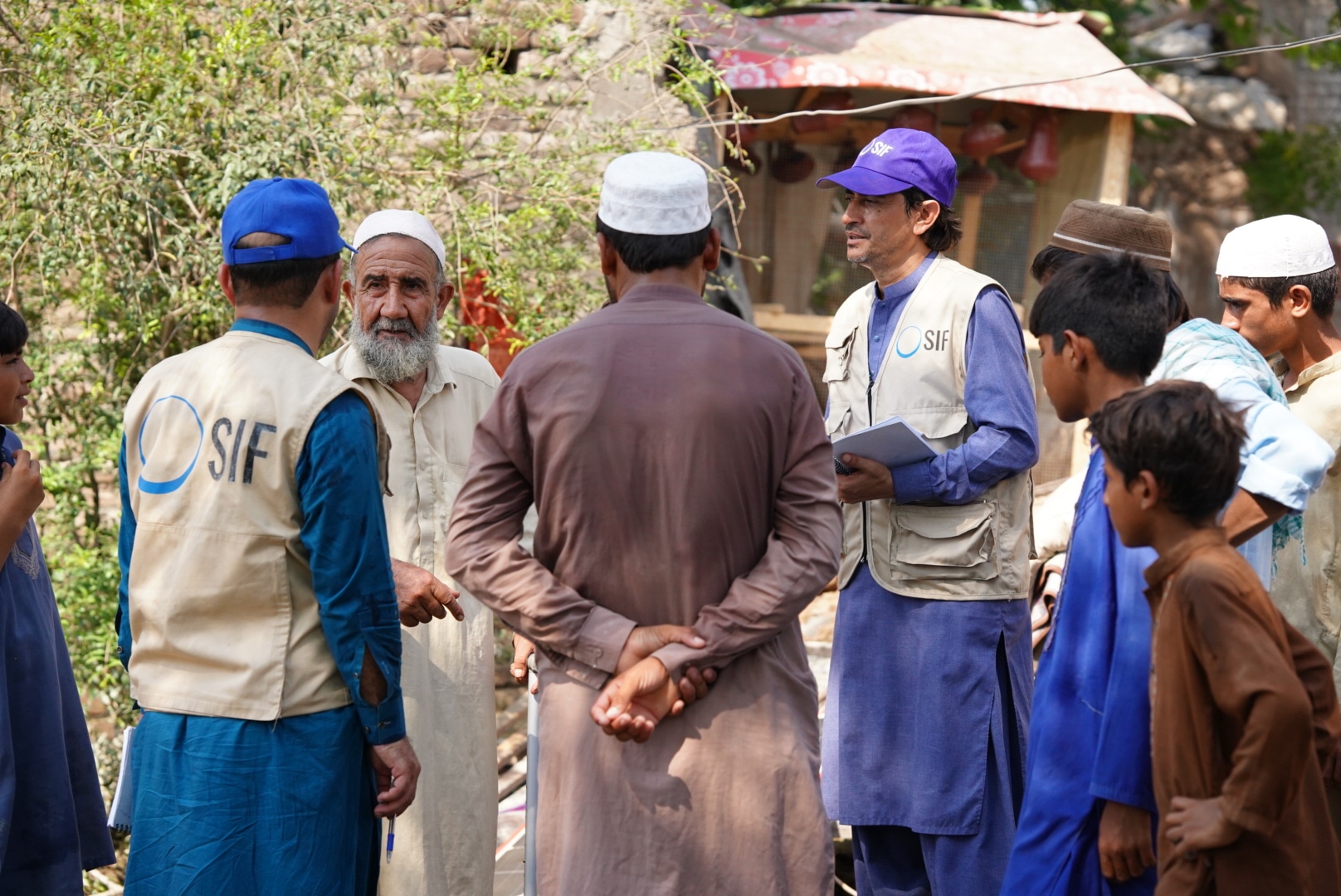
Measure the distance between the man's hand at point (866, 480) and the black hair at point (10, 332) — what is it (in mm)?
1976

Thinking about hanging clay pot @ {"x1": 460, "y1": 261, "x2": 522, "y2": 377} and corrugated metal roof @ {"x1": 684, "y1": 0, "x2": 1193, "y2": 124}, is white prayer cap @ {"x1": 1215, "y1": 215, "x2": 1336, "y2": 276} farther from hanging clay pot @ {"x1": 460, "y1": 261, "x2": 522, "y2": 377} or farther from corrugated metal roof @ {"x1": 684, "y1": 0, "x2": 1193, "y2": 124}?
corrugated metal roof @ {"x1": 684, "y1": 0, "x2": 1193, "y2": 124}

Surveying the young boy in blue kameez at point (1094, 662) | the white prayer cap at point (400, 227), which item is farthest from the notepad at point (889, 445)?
the white prayer cap at point (400, 227)

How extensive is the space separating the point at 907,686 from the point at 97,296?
362cm

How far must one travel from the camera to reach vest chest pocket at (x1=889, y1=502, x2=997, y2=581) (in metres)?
3.36

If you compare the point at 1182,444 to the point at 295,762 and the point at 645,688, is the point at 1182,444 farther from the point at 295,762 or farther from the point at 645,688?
the point at 295,762

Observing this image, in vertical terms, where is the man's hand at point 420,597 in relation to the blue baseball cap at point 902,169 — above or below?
below

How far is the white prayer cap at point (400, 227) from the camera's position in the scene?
358 cm

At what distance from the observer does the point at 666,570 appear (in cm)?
240

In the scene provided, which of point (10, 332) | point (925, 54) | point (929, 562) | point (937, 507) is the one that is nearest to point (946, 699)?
point (929, 562)

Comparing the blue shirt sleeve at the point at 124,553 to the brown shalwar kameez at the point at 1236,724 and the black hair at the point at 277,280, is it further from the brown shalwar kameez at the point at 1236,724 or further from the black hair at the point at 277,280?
the brown shalwar kameez at the point at 1236,724

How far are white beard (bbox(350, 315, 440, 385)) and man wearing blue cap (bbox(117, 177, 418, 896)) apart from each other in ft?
2.72

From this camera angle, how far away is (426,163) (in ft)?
18.8

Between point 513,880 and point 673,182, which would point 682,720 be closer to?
point 673,182

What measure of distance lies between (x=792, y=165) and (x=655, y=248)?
5232 mm
